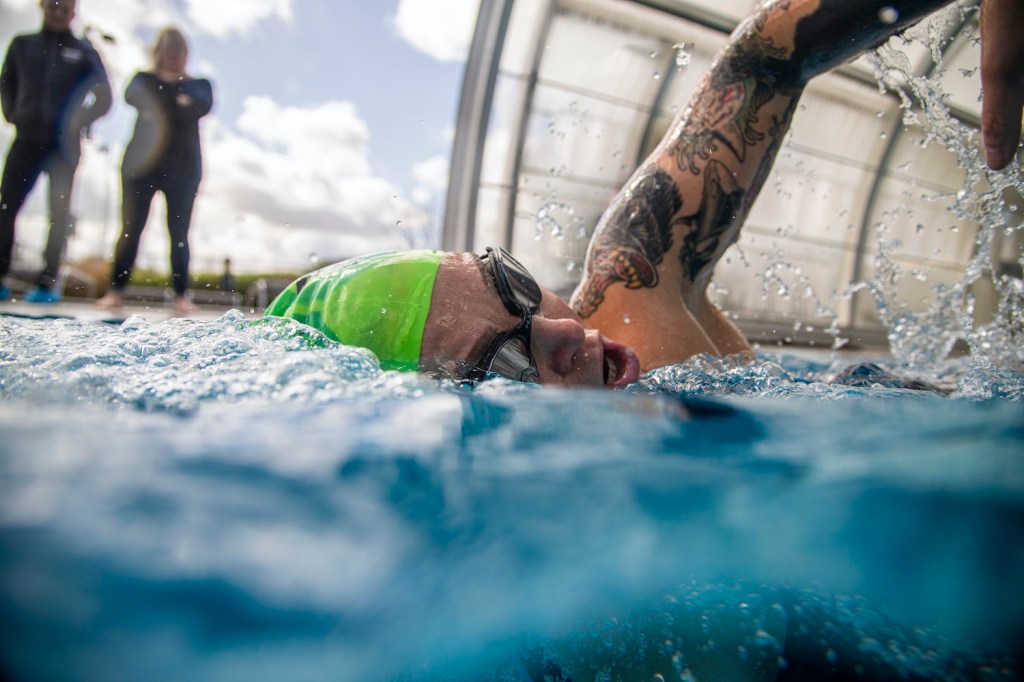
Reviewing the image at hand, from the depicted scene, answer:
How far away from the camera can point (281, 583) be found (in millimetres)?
484

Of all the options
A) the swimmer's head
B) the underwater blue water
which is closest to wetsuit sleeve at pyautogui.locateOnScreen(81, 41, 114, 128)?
the swimmer's head

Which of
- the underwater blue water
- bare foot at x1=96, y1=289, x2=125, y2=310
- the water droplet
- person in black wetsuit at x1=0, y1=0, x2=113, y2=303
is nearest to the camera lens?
the underwater blue water

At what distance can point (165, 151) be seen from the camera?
3.36 metres

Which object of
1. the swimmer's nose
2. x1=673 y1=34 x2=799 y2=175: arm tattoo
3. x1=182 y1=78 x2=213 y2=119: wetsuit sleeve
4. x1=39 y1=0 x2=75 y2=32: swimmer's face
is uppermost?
x1=39 y1=0 x2=75 y2=32: swimmer's face

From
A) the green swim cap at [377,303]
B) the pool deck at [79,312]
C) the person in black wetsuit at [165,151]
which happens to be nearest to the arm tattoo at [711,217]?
the green swim cap at [377,303]

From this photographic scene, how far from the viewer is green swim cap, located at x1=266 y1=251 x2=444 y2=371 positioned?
4.00ft

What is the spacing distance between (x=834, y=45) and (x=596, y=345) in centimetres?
114

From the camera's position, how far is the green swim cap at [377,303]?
122 cm

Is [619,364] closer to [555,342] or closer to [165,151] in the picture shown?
[555,342]

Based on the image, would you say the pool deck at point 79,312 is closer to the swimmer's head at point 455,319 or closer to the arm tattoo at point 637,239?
the swimmer's head at point 455,319

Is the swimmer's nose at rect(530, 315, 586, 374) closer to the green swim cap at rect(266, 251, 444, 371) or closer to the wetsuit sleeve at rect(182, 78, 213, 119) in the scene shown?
the green swim cap at rect(266, 251, 444, 371)

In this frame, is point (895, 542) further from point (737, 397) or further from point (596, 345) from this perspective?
point (596, 345)

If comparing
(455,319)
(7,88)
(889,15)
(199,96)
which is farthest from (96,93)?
(889,15)

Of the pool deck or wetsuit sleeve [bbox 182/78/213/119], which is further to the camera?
wetsuit sleeve [bbox 182/78/213/119]
